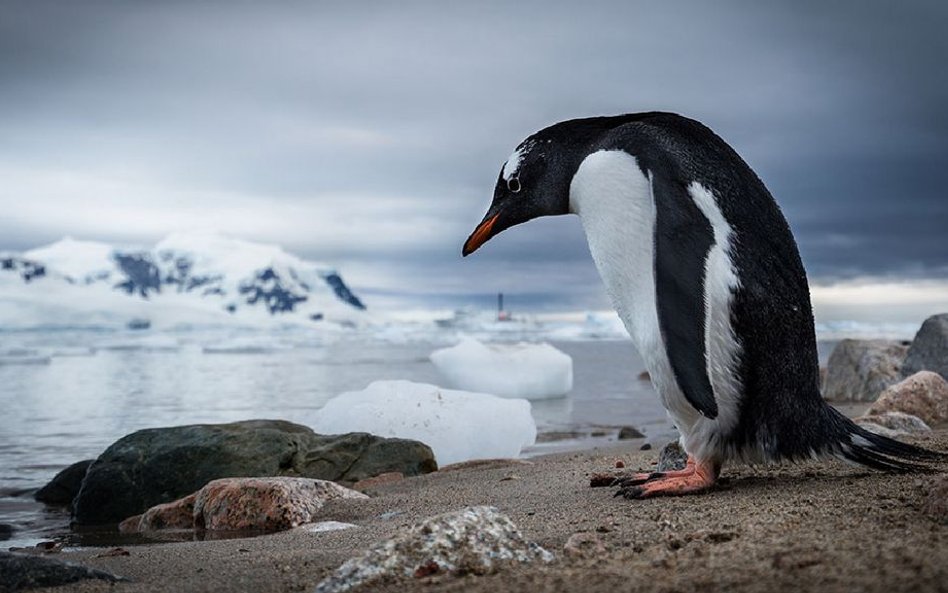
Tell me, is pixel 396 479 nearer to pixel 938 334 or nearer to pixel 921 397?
pixel 921 397

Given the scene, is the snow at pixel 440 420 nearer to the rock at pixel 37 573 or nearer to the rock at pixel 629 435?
the rock at pixel 629 435

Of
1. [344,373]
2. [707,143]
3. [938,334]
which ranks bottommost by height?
[344,373]

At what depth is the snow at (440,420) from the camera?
25.6 ft

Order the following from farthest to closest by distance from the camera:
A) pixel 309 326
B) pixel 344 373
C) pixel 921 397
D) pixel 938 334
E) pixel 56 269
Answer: pixel 56 269
pixel 309 326
pixel 344 373
pixel 938 334
pixel 921 397

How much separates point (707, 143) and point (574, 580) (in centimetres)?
211

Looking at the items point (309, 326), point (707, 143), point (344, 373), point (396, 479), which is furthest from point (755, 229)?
point (309, 326)

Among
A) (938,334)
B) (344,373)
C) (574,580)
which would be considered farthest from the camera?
(344,373)

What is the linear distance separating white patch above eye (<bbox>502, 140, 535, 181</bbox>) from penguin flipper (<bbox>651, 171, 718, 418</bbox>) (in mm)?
796

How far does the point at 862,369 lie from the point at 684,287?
8.45 metres

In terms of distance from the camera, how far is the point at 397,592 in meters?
2.15

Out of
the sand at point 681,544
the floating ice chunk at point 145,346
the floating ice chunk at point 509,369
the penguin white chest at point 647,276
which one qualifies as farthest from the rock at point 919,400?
the floating ice chunk at point 145,346

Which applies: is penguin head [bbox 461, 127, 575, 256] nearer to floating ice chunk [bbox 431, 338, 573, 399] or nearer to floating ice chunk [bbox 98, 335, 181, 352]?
floating ice chunk [bbox 431, 338, 573, 399]

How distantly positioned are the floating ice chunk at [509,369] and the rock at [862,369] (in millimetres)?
4114

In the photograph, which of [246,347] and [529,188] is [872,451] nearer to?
[529,188]
